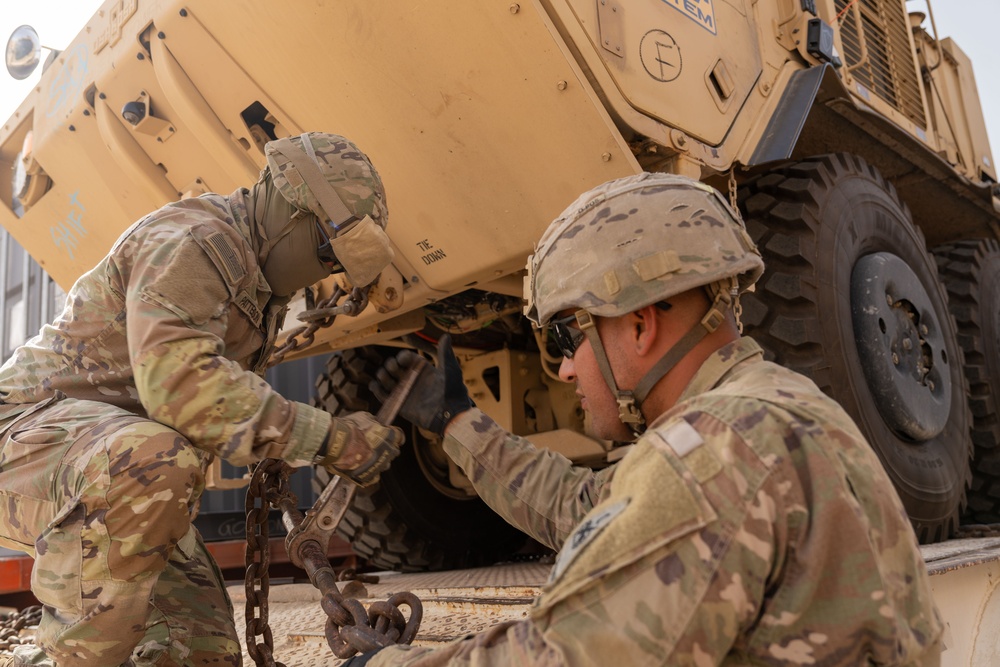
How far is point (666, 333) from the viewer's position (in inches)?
59.4

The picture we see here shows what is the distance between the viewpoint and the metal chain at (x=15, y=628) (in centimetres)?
298

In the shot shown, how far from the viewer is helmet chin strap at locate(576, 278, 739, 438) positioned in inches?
58.0

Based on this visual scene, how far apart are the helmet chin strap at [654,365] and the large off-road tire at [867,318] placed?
1457 mm

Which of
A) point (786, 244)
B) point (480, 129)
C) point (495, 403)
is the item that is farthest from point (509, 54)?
point (495, 403)

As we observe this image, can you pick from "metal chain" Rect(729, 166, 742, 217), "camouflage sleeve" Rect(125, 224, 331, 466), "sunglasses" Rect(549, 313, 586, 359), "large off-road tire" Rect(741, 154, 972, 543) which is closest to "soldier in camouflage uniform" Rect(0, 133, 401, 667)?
"camouflage sleeve" Rect(125, 224, 331, 466)

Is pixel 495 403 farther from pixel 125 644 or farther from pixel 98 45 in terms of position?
pixel 125 644

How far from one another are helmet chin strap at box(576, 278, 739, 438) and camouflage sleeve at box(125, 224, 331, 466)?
672 mm

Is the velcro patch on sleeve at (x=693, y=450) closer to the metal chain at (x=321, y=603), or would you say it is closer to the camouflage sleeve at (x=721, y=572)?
the camouflage sleeve at (x=721, y=572)

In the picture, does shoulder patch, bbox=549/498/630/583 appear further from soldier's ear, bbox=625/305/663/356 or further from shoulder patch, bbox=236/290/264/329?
shoulder patch, bbox=236/290/264/329

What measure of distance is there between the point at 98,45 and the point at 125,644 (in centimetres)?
238

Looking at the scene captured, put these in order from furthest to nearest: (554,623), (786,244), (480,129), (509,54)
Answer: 1. (786,244)
2. (480,129)
3. (509,54)
4. (554,623)

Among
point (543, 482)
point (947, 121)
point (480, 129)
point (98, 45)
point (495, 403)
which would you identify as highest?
point (98, 45)

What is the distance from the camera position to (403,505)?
4023 mm

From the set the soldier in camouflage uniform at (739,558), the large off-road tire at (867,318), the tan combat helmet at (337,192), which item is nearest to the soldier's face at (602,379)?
the soldier in camouflage uniform at (739,558)
